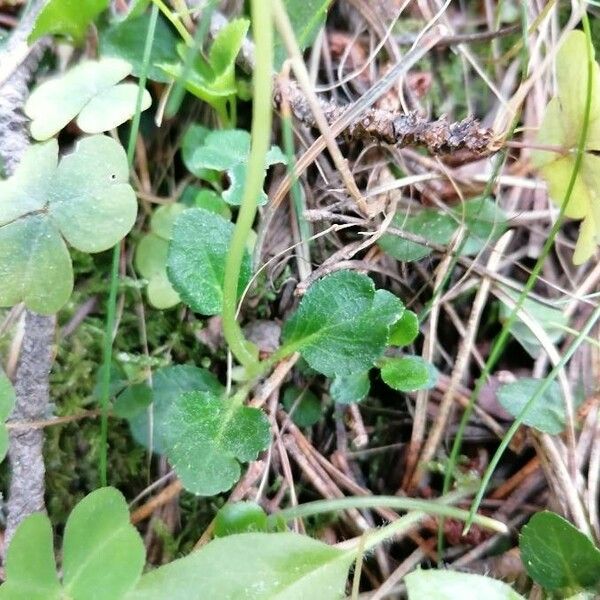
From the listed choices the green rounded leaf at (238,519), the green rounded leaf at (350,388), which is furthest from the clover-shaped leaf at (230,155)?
the green rounded leaf at (238,519)

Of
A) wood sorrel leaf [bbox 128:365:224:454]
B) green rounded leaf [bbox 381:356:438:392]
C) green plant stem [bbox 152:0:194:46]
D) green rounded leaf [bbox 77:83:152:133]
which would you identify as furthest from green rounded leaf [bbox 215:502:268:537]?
green plant stem [bbox 152:0:194:46]

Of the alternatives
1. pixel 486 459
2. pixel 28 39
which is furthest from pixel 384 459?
pixel 28 39

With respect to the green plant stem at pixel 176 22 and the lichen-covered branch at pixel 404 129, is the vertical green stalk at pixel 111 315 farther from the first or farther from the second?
the lichen-covered branch at pixel 404 129

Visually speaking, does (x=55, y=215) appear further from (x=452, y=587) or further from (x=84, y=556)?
(x=452, y=587)

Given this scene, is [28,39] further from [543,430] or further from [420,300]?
[543,430]

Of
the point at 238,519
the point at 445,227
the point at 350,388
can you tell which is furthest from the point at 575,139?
the point at 238,519
